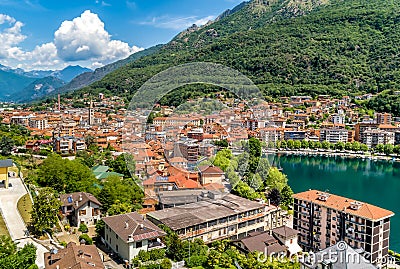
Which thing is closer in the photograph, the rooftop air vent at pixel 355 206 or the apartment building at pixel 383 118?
the rooftop air vent at pixel 355 206

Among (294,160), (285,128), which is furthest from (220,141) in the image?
(285,128)

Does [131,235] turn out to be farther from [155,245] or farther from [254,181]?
[254,181]

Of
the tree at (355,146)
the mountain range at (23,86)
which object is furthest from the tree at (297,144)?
the mountain range at (23,86)

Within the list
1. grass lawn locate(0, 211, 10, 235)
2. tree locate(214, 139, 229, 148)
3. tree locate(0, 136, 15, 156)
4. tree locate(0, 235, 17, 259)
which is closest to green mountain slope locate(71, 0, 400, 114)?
tree locate(0, 136, 15, 156)

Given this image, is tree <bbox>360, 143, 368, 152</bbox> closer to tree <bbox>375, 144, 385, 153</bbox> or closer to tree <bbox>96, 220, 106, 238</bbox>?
tree <bbox>375, 144, 385, 153</bbox>

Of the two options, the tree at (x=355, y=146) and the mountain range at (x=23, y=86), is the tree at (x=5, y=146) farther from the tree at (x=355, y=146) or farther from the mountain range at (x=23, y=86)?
the mountain range at (x=23, y=86)

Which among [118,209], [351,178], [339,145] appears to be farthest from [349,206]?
[339,145]
